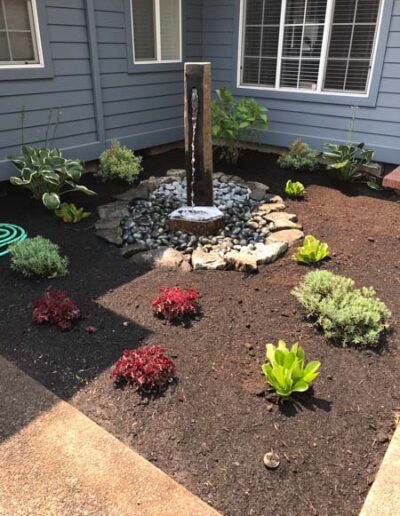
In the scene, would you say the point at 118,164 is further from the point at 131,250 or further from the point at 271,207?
the point at 271,207

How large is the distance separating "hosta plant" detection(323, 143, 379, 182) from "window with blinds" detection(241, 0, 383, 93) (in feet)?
2.79

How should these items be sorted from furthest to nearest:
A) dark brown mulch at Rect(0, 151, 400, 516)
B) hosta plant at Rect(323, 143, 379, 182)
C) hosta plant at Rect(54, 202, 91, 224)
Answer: hosta plant at Rect(323, 143, 379, 182)
hosta plant at Rect(54, 202, 91, 224)
dark brown mulch at Rect(0, 151, 400, 516)

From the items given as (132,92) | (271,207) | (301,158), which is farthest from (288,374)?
(132,92)

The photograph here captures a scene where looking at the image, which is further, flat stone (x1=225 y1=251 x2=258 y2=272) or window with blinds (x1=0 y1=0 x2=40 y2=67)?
window with blinds (x1=0 y1=0 x2=40 y2=67)

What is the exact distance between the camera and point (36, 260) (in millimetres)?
A: 3229

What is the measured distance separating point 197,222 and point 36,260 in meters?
1.55

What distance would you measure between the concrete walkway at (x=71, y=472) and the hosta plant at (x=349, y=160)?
4310 millimetres

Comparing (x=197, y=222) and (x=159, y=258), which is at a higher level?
(x=197, y=222)

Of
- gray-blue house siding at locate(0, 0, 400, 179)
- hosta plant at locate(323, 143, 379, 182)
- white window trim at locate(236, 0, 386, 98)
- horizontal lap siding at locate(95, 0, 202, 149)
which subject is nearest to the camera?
gray-blue house siding at locate(0, 0, 400, 179)

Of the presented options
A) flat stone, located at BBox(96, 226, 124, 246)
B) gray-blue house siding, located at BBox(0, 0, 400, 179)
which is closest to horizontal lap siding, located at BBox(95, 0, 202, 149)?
gray-blue house siding, located at BBox(0, 0, 400, 179)

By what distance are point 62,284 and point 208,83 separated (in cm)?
237

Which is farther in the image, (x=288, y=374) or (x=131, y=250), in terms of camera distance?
(x=131, y=250)

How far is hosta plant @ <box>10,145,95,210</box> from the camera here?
14.0 ft

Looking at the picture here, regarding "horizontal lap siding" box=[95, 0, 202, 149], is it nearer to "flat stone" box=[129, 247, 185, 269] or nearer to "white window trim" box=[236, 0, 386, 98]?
"white window trim" box=[236, 0, 386, 98]
